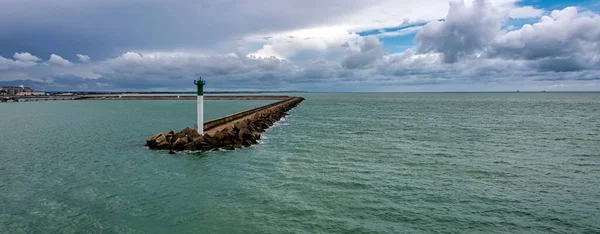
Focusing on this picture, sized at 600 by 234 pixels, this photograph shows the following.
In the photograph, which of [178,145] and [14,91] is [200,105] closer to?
[178,145]

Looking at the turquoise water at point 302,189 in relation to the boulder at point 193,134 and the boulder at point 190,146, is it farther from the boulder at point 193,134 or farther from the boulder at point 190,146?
the boulder at point 193,134

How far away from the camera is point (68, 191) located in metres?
11.7

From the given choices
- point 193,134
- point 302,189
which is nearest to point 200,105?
point 193,134

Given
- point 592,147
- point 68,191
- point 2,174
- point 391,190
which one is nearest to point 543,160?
point 592,147

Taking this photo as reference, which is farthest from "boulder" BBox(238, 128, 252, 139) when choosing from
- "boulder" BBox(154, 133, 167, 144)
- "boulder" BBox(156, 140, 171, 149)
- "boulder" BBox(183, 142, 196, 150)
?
"boulder" BBox(154, 133, 167, 144)

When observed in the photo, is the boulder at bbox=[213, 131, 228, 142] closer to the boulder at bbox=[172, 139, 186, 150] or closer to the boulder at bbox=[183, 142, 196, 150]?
the boulder at bbox=[183, 142, 196, 150]

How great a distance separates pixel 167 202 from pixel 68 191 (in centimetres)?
345

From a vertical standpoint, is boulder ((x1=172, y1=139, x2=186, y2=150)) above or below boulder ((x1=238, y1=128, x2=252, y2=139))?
below

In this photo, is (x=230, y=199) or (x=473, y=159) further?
(x=473, y=159)

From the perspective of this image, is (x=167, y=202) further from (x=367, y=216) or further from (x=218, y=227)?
(x=367, y=216)

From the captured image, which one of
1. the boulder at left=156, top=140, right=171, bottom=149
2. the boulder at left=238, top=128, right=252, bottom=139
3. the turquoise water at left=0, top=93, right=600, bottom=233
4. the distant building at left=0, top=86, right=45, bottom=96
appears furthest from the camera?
the distant building at left=0, top=86, right=45, bottom=96

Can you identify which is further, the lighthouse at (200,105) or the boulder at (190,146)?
the lighthouse at (200,105)

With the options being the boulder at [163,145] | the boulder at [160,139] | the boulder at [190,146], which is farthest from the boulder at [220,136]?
the boulder at [160,139]

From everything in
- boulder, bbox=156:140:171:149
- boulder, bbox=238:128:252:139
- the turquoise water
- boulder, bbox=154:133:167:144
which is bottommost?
the turquoise water
